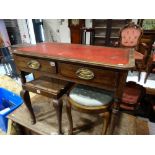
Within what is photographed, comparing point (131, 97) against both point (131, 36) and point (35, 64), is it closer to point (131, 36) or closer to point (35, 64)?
point (35, 64)

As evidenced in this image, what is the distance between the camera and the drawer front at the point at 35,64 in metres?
0.86

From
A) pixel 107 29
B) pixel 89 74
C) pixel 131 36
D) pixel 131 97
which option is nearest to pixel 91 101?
pixel 89 74

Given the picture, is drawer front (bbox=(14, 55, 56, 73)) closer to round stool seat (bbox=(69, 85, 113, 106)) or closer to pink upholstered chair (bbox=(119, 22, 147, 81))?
round stool seat (bbox=(69, 85, 113, 106))

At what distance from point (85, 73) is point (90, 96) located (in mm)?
199

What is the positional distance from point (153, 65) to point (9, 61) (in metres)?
2.83

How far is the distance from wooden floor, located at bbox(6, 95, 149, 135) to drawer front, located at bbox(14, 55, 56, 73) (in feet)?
1.63

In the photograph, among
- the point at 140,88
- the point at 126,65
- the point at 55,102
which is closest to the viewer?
the point at 126,65

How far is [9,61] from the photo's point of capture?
279 cm

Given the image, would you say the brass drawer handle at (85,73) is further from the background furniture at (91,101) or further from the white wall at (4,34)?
the white wall at (4,34)

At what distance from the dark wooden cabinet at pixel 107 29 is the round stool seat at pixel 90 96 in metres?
2.99

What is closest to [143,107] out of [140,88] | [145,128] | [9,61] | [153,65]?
[140,88]

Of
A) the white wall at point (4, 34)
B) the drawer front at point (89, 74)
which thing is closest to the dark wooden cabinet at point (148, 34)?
the drawer front at point (89, 74)
